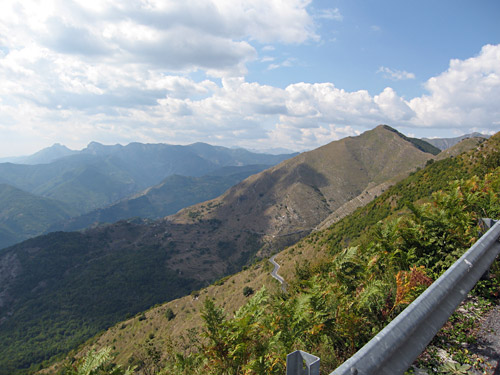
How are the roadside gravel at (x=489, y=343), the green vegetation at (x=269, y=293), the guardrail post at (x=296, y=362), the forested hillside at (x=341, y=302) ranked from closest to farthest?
the guardrail post at (x=296, y=362), the roadside gravel at (x=489, y=343), the forested hillside at (x=341, y=302), the green vegetation at (x=269, y=293)

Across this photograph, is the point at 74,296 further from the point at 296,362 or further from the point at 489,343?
the point at 489,343

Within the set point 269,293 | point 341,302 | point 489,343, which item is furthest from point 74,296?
point 489,343

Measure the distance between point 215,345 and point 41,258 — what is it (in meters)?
260

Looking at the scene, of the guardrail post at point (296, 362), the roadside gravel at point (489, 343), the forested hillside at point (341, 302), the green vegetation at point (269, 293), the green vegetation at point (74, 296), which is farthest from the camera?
the green vegetation at point (74, 296)

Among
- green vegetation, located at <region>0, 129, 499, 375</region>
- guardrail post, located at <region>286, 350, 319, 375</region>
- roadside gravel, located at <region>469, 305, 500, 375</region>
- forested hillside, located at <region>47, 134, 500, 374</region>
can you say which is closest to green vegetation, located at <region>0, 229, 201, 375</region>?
green vegetation, located at <region>0, 129, 499, 375</region>

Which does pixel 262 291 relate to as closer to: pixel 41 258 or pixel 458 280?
pixel 458 280

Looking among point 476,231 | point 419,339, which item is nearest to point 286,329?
point 419,339

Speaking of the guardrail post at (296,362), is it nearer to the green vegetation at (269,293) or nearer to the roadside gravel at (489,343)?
the green vegetation at (269,293)

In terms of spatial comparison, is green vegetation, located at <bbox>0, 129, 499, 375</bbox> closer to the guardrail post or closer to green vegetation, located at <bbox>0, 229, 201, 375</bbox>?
green vegetation, located at <bbox>0, 229, 201, 375</bbox>

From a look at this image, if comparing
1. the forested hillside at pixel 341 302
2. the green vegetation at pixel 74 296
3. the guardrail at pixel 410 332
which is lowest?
the green vegetation at pixel 74 296

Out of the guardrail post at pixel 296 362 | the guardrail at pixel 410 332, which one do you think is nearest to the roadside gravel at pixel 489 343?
the guardrail at pixel 410 332

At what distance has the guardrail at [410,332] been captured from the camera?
2.14m

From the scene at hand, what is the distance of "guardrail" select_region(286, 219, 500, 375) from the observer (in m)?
2.14

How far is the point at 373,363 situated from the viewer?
218 centimetres
